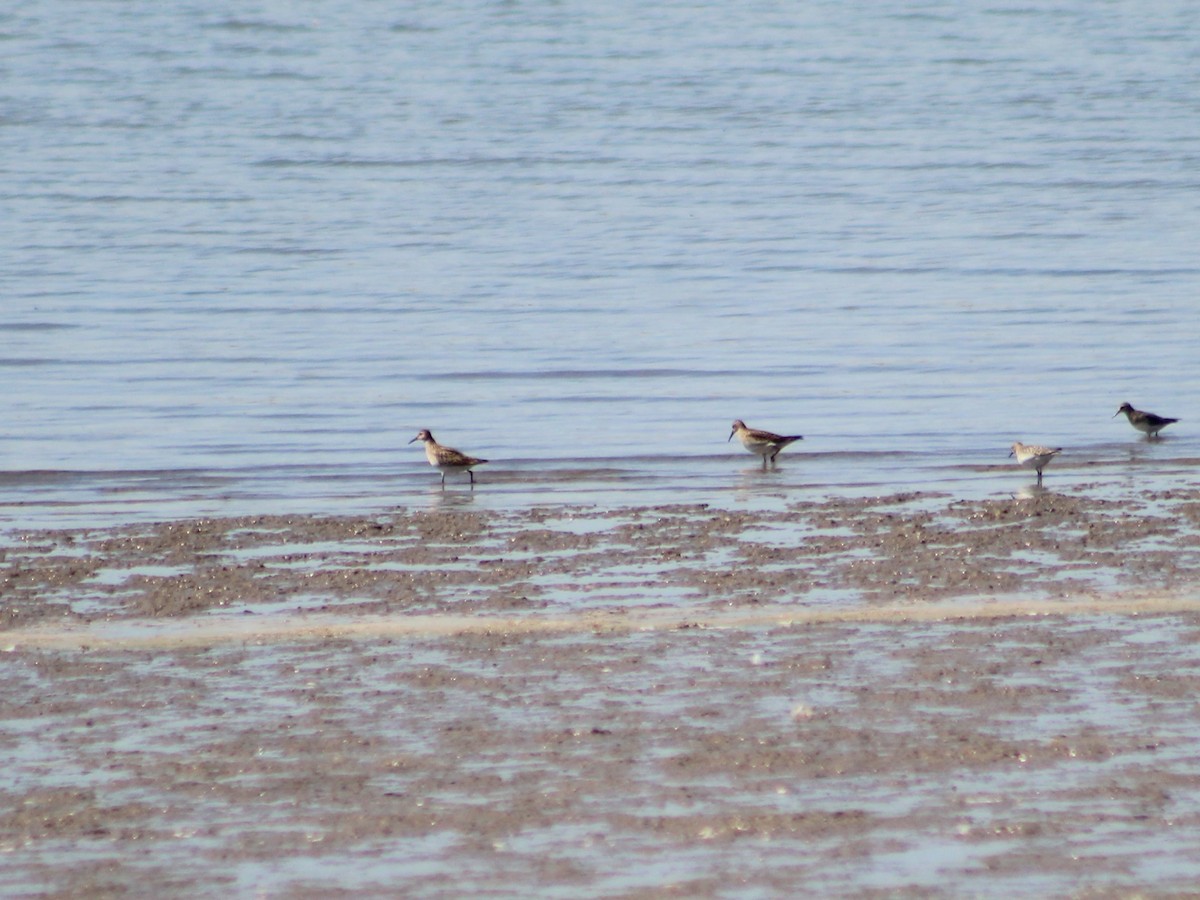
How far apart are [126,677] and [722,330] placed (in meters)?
15.5

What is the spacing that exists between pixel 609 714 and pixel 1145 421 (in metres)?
9.14

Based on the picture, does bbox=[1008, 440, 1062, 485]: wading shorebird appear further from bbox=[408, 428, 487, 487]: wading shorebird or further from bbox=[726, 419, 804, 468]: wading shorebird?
bbox=[408, 428, 487, 487]: wading shorebird

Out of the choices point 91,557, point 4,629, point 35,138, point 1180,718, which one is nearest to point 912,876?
point 1180,718

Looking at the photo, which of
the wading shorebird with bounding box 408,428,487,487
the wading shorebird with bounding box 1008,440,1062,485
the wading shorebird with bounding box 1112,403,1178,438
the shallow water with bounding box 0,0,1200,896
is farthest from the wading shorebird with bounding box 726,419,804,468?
the wading shorebird with bounding box 1112,403,1178,438

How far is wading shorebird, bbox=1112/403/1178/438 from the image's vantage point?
592 inches

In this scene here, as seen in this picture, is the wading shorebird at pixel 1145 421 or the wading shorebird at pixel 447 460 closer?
the wading shorebird at pixel 447 460

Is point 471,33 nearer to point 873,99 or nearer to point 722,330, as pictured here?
point 873,99

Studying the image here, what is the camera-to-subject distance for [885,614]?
8469 millimetres

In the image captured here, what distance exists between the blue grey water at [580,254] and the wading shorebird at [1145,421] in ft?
0.49

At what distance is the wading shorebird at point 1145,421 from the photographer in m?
15.0

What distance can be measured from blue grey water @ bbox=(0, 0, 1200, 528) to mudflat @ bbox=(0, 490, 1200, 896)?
3008mm

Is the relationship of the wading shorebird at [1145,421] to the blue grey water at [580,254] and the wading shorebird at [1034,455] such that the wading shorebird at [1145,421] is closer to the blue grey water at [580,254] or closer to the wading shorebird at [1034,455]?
the blue grey water at [580,254]

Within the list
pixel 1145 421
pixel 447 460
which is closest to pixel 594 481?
pixel 447 460

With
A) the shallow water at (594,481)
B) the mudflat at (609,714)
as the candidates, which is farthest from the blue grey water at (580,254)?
the mudflat at (609,714)
